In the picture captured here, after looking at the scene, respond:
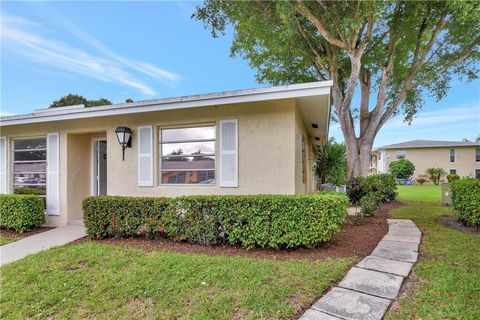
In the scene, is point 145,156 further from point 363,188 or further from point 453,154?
point 453,154

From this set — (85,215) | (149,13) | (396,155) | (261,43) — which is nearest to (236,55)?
(261,43)

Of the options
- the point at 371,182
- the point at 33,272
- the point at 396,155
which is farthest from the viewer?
the point at 396,155

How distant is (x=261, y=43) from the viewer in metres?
13.5

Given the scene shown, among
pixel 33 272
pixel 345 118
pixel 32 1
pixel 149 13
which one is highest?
pixel 149 13

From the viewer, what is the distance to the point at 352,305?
108 inches

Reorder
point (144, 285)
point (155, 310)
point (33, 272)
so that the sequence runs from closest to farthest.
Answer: point (155, 310) → point (144, 285) → point (33, 272)

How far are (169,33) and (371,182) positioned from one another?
33.9ft

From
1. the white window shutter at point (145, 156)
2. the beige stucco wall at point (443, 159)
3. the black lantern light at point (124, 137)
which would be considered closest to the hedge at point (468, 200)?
the white window shutter at point (145, 156)

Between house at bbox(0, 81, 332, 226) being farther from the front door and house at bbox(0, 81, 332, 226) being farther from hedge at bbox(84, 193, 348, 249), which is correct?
hedge at bbox(84, 193, 348, 249)

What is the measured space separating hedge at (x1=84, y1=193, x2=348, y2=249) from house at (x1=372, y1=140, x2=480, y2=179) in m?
32.6

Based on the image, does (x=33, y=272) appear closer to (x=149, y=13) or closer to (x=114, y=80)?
(x=149, y=13)

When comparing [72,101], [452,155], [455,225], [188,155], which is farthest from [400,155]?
[72,101]

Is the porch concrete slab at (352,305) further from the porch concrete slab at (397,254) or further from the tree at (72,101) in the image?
the tree at (72,101)

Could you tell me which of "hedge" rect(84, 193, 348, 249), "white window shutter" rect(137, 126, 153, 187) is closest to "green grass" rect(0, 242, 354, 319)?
"hedge" rect(84, 193, 348, 249)
